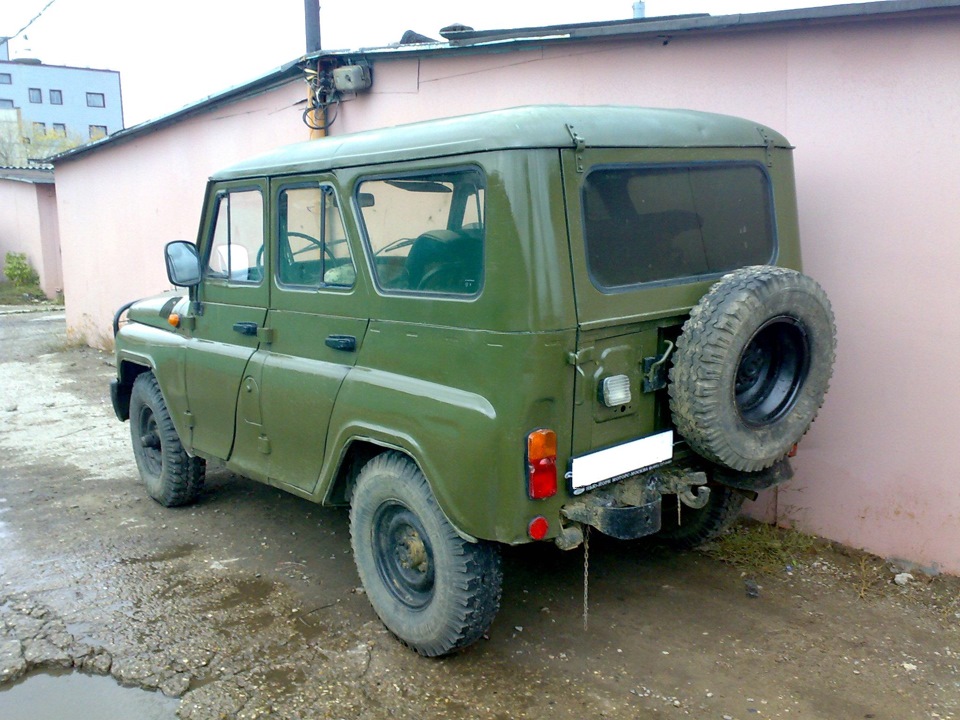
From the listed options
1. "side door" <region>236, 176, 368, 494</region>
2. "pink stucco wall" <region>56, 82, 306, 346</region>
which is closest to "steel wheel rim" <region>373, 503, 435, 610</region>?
"side door" <region>236, 176, 368, 494</region>

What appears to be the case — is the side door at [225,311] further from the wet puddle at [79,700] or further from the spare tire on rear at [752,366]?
the spare tire on rear at [752,366]

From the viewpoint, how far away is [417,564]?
3447 millimetres

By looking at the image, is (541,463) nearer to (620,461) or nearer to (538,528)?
(538,528)

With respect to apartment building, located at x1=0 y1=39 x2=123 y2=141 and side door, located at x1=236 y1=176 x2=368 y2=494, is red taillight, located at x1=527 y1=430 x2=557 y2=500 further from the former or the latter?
apartment building, located at x1=0 y1=39 x2=123 y2=141

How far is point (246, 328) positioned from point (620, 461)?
79.2 inches

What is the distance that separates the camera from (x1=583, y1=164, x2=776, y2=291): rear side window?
3111 mm

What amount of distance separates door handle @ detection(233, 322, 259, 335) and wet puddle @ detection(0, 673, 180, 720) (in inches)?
64.3

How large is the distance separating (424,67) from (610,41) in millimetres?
1825

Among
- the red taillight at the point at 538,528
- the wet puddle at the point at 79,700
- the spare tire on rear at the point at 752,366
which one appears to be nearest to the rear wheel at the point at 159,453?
the wet puddle at the point at 79,700

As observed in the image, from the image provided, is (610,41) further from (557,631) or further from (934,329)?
(557,631)

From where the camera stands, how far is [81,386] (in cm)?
909

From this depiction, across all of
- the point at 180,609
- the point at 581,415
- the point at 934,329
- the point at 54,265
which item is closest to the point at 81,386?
the point at 180,609

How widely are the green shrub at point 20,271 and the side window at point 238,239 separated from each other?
17297mm

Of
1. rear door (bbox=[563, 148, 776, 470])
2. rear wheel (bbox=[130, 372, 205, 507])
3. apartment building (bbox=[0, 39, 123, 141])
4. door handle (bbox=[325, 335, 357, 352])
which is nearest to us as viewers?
rear door (bbox=[563, 148, 776, 470])
